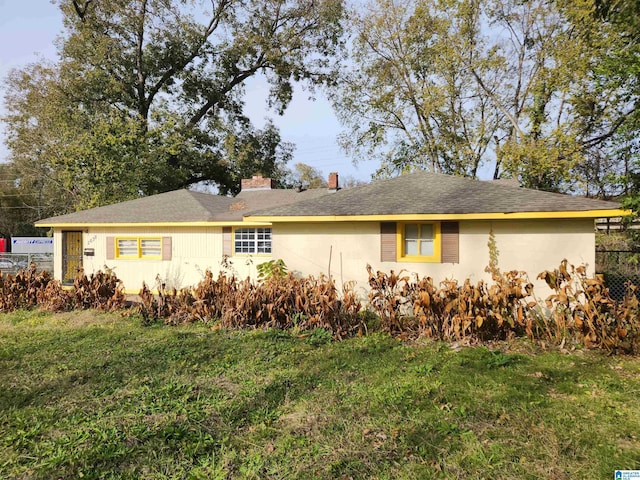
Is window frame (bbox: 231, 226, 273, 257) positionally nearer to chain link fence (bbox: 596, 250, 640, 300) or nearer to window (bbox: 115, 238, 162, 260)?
window (bbox: 115, 238, 162, 260)

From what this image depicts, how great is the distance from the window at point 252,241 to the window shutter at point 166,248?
2.11 meters

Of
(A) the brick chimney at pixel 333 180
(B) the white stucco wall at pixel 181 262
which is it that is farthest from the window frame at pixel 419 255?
(A) the brick chimney at pixel 333 180

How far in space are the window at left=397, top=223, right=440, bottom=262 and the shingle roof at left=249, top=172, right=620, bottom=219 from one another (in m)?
0.47

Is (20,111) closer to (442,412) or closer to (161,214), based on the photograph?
(161,214)

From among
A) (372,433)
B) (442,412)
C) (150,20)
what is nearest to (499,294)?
(442,412)

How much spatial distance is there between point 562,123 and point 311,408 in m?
18.5

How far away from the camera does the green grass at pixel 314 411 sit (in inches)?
119

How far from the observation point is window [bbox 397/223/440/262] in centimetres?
810

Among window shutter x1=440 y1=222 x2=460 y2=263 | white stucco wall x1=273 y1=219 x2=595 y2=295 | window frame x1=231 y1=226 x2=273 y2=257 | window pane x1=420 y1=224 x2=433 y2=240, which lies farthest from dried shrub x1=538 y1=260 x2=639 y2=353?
window frame x1=231 y1=226 x2=273 y2=257

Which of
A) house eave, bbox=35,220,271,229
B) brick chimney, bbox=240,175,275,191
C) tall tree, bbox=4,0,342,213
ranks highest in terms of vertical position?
tall tree, bbox=4,0,342,213

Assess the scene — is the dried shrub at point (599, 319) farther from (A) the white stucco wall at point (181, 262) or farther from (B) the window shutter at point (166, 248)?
(B) the window shutter at point (166, 248)

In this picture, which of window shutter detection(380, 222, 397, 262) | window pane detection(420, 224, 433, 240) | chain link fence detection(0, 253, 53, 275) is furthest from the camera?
chain link fence detection(0, 253, 53, 275)

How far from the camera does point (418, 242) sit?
8258mm

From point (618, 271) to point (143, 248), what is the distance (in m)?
14.4
